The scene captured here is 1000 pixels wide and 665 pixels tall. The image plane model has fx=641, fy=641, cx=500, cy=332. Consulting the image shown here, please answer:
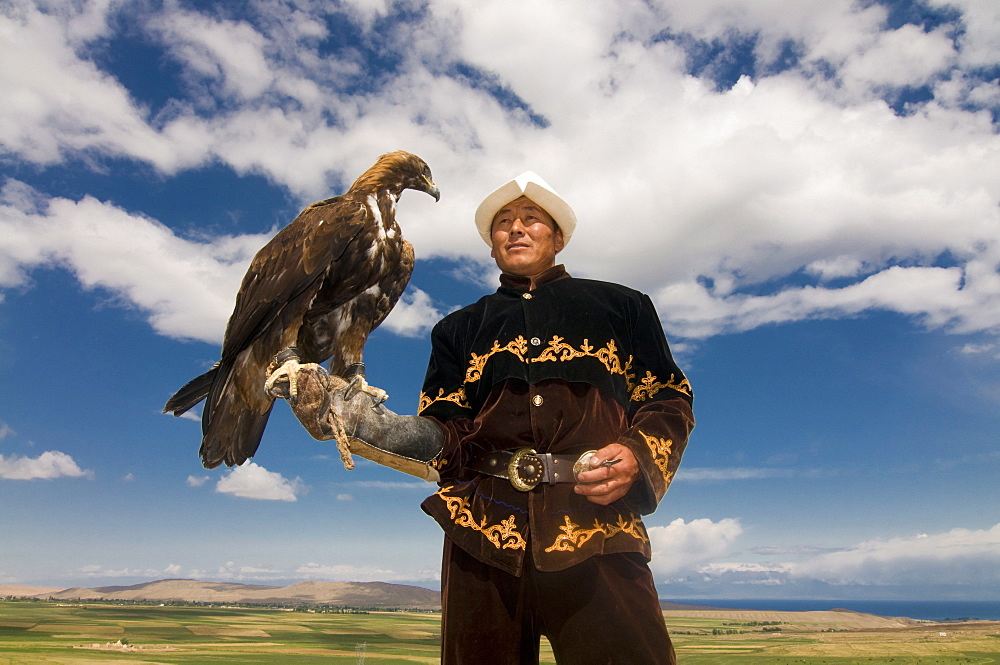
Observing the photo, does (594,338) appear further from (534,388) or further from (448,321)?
(448,321)

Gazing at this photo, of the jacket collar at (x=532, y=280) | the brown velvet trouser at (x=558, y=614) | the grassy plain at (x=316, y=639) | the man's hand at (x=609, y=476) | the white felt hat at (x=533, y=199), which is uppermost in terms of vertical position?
the white felt hat at (x=533, y=199)

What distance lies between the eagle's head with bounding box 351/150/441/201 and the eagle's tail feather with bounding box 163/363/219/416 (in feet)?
4.63

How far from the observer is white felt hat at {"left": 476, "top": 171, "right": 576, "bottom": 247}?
3.19 meters

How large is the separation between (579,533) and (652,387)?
795 mm

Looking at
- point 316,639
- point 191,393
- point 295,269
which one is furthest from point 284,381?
point 316,639

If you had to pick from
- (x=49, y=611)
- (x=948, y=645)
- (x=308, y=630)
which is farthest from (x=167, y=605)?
(x=948, y=645)

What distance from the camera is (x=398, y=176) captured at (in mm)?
4020

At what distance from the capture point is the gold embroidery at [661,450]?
2654 millimetres

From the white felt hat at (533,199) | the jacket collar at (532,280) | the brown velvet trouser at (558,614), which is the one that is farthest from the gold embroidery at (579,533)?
the white felt hat at (533,199)

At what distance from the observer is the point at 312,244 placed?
357 centimetres

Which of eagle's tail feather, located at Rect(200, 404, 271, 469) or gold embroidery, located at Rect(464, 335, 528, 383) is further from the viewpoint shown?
eagle's tail feather, located at Rect(200, 404, 271, 469)

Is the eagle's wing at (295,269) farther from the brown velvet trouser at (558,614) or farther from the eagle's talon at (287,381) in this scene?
the brown velvet trouser at (558,614)

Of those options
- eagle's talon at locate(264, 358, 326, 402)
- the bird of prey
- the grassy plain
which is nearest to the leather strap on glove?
eagle's talon at locate(264, 358, 326, 402)

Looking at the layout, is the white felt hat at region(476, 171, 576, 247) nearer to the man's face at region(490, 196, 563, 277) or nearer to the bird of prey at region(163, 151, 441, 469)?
the man's face at region(490, 196, 563, 277)
